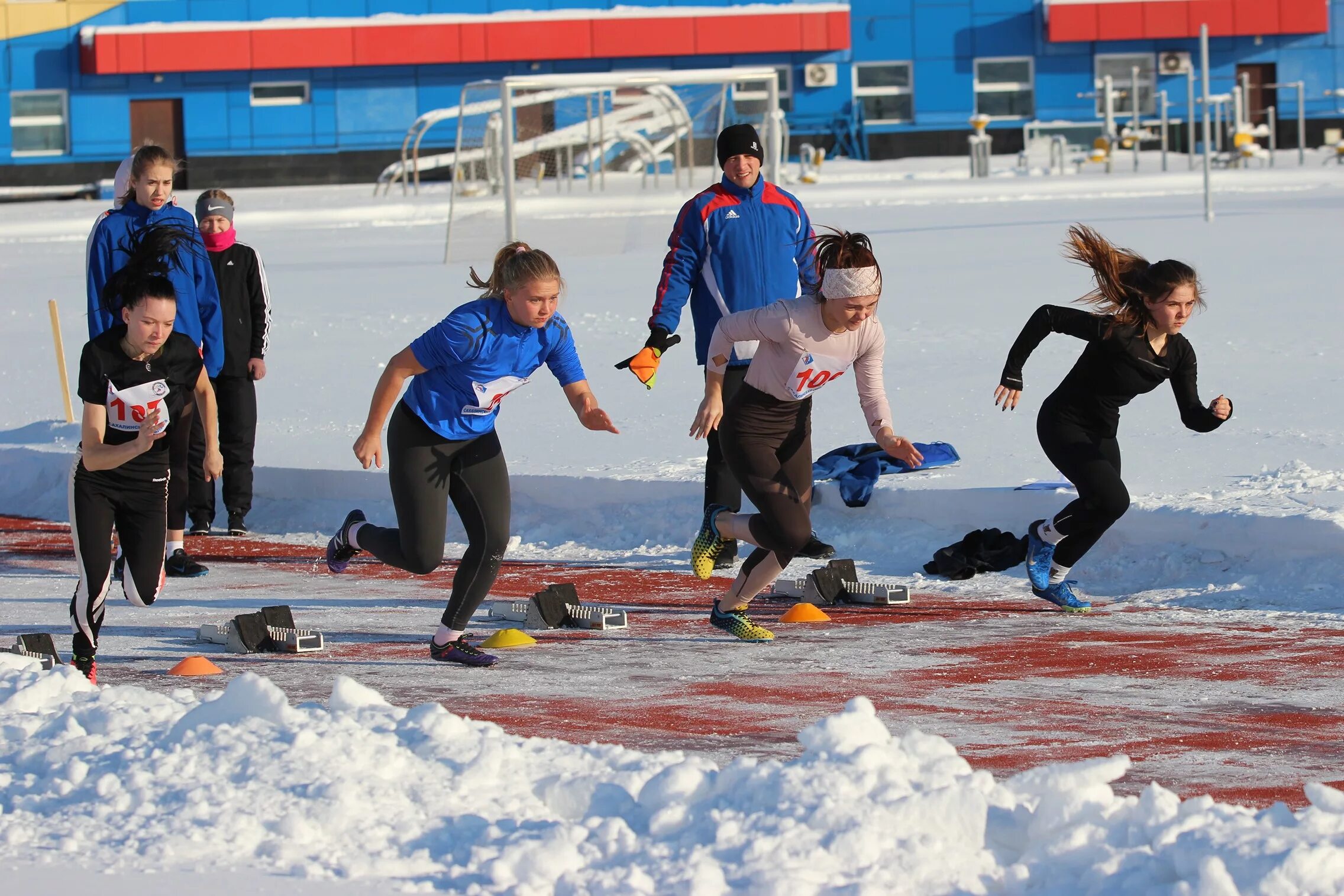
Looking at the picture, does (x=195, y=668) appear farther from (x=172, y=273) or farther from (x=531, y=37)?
(x=531, y=37)

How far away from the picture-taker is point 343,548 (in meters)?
7.33

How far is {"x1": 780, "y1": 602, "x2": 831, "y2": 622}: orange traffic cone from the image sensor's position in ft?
23.9

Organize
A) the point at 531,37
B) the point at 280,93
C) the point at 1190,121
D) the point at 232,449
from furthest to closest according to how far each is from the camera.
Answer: the point at 280,93
the point at 531,37
the point at 1190,121
the point at 232,449

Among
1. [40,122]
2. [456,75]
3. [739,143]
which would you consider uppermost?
[456,75]

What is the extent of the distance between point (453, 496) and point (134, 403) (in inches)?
44.1

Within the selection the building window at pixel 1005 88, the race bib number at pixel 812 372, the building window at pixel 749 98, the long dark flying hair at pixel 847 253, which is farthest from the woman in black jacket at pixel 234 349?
the building window at pixel 1005 88

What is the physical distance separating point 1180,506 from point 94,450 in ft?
14.7

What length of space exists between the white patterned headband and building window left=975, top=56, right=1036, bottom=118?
38.8 m

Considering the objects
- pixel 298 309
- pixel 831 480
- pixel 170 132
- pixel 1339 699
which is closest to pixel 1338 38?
pixel 170 132

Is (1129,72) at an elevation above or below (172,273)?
above

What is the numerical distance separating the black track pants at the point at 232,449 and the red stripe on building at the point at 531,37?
110 ft

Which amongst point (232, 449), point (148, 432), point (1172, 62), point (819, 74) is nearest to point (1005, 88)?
point (1172, 62)

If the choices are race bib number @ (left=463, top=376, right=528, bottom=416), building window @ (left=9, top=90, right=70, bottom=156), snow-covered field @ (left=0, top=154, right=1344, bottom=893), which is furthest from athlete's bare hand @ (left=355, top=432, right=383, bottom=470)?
building window @ (left=9, top=90, right=70, bottom=156)

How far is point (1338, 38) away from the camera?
1751 inches
